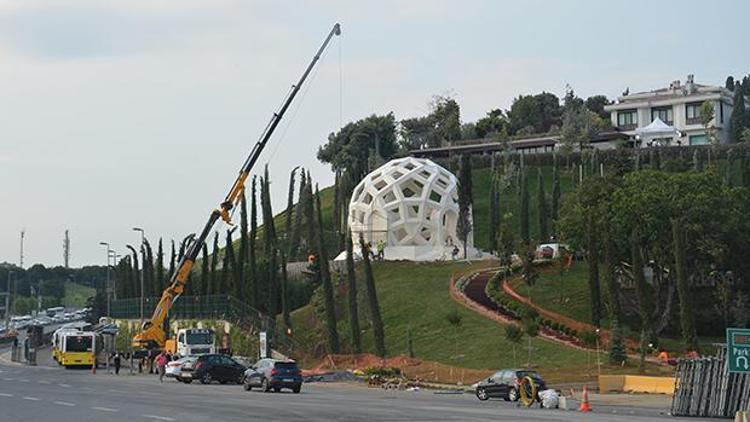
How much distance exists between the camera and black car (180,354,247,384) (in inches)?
2082

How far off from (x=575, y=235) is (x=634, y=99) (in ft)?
259

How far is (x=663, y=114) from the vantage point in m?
147

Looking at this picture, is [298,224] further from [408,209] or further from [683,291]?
[683,291]

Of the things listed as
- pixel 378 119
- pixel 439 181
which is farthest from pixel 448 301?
pixel 378 119

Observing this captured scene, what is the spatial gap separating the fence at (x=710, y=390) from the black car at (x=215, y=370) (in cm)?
2537

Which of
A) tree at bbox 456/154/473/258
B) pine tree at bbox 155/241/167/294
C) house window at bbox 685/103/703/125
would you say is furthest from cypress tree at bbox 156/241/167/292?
house window at bbox 685/103/703/125

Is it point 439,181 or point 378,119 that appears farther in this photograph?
point 378,119

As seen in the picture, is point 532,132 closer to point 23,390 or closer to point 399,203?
point 399,203

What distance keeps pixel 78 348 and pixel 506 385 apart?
44.6 m

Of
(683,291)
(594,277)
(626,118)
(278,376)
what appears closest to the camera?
(278,376)

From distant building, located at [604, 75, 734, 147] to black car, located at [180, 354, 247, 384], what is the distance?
9278 centimetres

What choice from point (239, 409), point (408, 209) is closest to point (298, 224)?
point (408, 209)

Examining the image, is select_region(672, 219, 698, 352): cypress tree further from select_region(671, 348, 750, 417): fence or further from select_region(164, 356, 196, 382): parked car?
select_region(671, 348, 750, 417): fence

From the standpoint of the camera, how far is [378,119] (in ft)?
505
